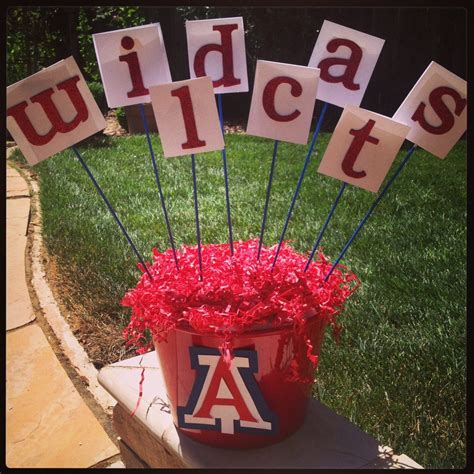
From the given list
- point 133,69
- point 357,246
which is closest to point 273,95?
point 133,69

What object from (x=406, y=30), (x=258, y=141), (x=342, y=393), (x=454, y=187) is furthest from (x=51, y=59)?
(x=342, y=393)

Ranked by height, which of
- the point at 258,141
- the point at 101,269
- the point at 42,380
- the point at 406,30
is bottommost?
the point at 42,380

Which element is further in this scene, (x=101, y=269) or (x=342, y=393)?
(x=101, y=269)

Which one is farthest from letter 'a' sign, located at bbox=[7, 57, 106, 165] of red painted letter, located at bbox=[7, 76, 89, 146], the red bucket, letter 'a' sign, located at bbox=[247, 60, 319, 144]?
the red bucket

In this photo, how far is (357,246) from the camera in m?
2.68

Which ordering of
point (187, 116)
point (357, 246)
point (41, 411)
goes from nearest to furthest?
1. point (187, 116)
2. point (41, 411)
3. point (357, 246)

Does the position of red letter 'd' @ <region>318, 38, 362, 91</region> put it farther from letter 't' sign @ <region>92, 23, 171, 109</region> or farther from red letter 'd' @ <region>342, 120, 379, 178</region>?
letter 't' sign @ <region>92, 23, 171, 109</region>

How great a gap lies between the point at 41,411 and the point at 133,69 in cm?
111

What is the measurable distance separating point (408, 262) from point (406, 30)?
372cm

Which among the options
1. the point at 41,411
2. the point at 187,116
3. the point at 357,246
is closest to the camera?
the point at 187,116

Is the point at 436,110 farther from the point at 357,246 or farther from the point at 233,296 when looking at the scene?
the point at 357,246

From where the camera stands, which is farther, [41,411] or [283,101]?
[41,411]

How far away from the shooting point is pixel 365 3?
1.20 metres

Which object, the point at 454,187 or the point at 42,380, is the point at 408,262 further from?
the point at 42,380
